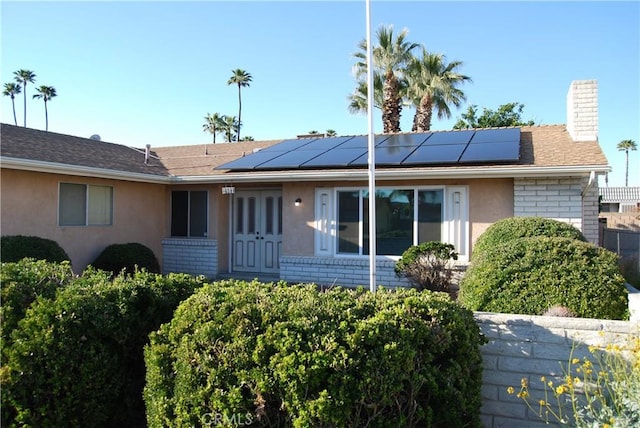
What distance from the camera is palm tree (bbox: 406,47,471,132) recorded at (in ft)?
77.6

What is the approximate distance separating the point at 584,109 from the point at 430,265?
18.6 ft

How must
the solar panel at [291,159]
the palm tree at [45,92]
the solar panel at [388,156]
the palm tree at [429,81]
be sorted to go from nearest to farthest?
the solar panel at [388,156] → the solar panel at [291,159] → the palm tree at [429,81] → the palm tree at [45,92]

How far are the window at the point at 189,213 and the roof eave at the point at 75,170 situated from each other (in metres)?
0.92

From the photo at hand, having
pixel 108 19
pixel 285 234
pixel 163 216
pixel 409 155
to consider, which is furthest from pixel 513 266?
pixel 163 216

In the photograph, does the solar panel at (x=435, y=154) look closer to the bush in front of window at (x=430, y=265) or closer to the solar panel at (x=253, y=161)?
the bush in front of window at (x=430, y=265)

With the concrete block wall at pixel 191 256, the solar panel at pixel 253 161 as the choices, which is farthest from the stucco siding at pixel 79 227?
the solar panel at pixel 253 161

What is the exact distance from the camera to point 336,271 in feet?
36.4

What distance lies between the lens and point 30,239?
9273 mm

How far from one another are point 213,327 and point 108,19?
27.3 feet

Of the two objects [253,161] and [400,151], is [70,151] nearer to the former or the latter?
[253,161]

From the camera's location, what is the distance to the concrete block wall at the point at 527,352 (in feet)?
13.1

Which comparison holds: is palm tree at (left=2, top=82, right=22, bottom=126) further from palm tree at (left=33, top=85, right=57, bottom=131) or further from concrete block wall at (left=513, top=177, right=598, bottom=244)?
concrete block wall at (left=513, top=177, right=598, bottom=244)

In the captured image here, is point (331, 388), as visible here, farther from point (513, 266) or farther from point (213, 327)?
point (513, 266)

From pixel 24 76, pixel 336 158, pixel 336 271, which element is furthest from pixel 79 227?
pixel 24 76
